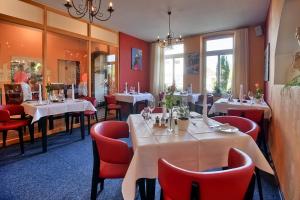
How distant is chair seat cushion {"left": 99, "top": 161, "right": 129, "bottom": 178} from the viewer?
5.54ft

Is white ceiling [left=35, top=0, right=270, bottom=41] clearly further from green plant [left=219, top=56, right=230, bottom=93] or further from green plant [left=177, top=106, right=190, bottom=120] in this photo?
green plant [left=177, top=106, right=190, bottom=120]

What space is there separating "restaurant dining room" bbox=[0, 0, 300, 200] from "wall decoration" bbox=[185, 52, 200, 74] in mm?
40

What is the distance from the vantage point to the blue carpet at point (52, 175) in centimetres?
222

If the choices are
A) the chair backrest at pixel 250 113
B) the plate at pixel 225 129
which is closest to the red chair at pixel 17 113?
the plate at pixel 225 129

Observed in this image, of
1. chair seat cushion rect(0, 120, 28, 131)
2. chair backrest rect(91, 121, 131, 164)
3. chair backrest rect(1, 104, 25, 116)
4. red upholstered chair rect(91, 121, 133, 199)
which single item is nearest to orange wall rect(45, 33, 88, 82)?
chair backrest rect(1, 104, 25, 116)

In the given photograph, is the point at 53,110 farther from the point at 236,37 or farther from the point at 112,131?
the point at 236,37

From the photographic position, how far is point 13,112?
3.62 meters

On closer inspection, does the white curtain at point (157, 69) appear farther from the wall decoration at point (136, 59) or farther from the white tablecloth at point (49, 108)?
the white tablecloth at point (49, 108)

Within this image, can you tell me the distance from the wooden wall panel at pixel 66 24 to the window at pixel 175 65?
3.25 meters

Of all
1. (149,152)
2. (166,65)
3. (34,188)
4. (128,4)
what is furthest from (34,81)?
(166,65)

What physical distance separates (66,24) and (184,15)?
293 cm

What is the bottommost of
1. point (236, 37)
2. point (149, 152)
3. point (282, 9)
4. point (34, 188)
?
point (34, 188)

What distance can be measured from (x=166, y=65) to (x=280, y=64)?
524cm

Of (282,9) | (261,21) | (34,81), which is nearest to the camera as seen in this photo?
(282,9)
